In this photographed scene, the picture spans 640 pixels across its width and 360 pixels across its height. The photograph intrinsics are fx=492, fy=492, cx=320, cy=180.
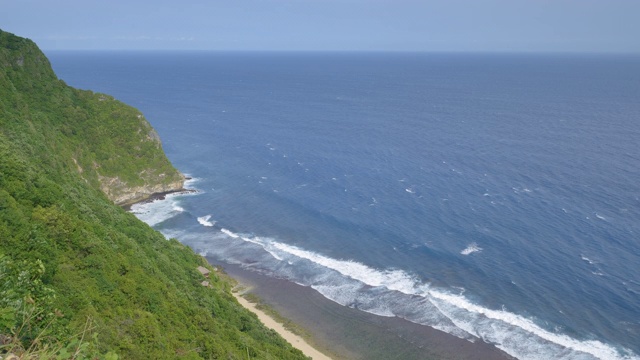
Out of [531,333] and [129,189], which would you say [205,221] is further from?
[531,333]

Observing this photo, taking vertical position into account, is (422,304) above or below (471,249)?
below

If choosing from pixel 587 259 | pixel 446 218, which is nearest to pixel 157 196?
pixel 446 218

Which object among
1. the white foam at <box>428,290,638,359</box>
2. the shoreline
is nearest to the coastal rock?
the shoreline

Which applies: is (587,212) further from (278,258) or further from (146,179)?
(146,179)

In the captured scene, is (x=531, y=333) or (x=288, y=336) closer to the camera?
(x=531, y=333)

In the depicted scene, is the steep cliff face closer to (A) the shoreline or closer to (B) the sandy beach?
(A) the shoreline

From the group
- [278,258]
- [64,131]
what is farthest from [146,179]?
[278,258]
